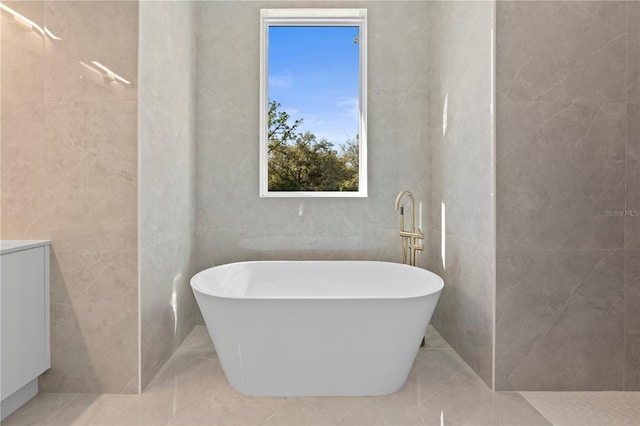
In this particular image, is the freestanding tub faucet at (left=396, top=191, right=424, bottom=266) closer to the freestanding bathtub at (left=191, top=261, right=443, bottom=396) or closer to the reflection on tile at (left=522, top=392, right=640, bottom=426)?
the freestanding bathtub at (left=191, top=261, right=443, bottom=396)

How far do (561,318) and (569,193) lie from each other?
64 centimetres

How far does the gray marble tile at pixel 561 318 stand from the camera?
186 cm

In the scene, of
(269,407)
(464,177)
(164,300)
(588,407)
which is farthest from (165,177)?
(588,407)

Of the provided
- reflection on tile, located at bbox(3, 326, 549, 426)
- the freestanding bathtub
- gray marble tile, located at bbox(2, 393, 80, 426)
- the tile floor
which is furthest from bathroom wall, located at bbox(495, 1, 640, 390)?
gray marble tile, located at bbox(2, 393, 80, 426)

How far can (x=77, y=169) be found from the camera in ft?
5.94

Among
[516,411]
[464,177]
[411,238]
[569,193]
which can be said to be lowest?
[516,411]

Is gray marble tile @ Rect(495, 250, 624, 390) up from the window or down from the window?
down

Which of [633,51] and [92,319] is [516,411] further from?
[92,319]

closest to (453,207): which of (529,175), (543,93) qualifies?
(529,175)

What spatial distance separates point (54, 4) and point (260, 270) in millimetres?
1859

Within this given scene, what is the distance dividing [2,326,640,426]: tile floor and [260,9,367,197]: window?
4.98ft

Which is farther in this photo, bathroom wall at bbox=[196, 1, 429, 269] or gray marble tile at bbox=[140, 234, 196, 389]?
bathroom wall at bbox=[196, 1, 429, 269]

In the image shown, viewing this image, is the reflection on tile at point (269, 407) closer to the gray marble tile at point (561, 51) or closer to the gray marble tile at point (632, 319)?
the gray marble tile at point (632, 319)

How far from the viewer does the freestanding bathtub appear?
1.70 m
